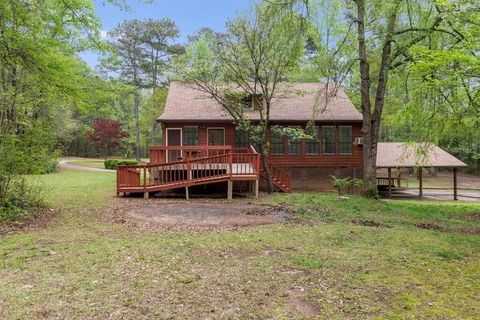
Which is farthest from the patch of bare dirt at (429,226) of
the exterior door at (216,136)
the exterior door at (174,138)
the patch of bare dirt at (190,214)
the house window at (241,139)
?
the exterior door at (174,138)

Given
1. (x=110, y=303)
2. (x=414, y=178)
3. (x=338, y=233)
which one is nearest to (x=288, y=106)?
(x=338, y=233)

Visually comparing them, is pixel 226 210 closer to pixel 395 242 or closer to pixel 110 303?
pixel 395 242

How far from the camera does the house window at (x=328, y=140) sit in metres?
19.0

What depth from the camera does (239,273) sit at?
467cm

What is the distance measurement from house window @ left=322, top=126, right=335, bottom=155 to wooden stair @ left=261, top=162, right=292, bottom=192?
150 inches

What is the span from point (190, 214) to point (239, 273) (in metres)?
4.90

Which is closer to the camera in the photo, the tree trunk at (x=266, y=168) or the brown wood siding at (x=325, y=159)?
the tree trunk at (x=266, y=168)

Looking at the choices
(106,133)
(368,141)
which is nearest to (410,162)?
(368,141)

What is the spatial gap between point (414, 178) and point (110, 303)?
39.6 metres

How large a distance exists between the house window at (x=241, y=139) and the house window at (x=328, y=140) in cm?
396

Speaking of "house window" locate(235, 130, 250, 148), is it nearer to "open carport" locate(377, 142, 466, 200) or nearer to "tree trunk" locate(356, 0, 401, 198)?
"tree trunk" locate(356, 0, 401, 198)

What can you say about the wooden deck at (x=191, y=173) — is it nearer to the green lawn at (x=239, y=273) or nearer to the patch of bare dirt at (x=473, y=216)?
the green lawn at (x=239, y=273)

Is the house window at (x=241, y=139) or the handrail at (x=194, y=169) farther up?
the house window at (x=241, y=139)

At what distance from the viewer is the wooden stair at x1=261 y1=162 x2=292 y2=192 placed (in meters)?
15.6
